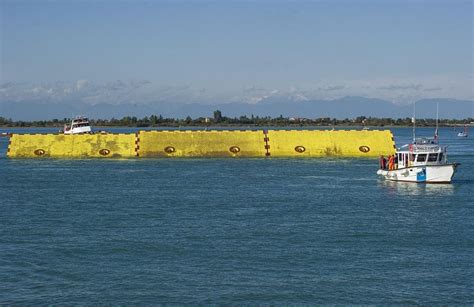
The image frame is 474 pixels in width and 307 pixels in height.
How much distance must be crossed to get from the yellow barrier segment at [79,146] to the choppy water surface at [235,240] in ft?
58.1

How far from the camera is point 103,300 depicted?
24344 mm

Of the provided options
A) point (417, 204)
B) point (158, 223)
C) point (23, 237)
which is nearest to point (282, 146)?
point (417, 204)

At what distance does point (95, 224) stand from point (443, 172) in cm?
2679

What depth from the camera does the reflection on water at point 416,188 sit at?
50.9 meters

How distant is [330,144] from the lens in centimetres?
7838

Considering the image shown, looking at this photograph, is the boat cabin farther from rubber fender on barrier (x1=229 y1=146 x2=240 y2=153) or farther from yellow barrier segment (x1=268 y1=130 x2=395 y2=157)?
rubber fender on barrier (x1=229 y1=146 x2=240 y2=153)

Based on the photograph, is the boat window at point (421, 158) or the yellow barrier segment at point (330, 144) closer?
the boat window at point (421, 158)

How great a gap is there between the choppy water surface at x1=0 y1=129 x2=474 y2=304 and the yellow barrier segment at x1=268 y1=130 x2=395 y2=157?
678 inches

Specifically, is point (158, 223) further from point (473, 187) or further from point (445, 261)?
point (473, 187)

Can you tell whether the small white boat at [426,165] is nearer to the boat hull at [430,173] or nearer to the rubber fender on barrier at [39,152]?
the boat hull at [430,173]

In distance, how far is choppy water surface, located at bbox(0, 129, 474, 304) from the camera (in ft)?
83.3

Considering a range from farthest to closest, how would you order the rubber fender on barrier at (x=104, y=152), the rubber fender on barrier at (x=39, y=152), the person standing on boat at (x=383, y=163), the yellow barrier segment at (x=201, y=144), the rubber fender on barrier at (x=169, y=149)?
the rubber fender on barrier at (x=39, y=152) → the rubber fender on barrier at (x=104, y=152) → the rubber fender on barrier at (x=169, y=149) → the yellow barrier segment at (x=201, y=144) → the person standing on boat at (x=383, y=163)

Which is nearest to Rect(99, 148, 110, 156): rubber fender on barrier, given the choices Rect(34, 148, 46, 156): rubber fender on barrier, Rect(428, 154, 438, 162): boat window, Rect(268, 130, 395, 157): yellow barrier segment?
Rect(34, 148, 46, 156): rubber fender on barrier

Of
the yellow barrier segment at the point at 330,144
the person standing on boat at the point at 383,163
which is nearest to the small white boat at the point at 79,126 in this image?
the yellow barrier segment at the point at 330,144
